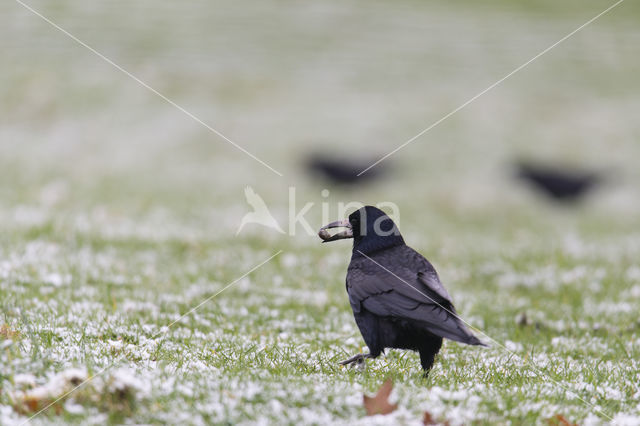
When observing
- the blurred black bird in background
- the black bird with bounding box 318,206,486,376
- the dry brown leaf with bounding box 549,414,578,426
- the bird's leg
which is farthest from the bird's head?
the blurred black bird in background

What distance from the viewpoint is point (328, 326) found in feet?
26.5

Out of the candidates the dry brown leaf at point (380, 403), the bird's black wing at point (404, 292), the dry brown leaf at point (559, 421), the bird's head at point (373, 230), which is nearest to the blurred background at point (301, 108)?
the bird's head at point (373, 230)

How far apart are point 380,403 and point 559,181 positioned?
66.5 feet

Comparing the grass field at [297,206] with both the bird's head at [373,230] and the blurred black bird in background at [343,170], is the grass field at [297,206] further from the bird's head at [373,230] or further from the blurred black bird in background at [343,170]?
the bird's head at [373,230]

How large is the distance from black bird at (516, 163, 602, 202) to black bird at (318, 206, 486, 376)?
59.4ft

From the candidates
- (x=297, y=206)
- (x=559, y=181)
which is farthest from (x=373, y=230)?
(x=559, y=181)

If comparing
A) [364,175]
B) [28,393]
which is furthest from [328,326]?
[364,175]

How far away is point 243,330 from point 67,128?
958 inches

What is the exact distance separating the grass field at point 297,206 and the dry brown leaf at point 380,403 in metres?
0.09

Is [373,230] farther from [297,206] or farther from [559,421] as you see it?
[297,206]

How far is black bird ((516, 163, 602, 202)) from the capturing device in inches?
914

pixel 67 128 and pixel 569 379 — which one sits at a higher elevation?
pixel 569 379

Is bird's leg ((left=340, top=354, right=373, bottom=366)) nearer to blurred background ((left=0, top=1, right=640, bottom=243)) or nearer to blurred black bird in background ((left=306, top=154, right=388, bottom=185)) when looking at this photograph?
blurred background ((left=0, top=1, right=640, bottom=243))

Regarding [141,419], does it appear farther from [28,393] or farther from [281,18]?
[281,18]
